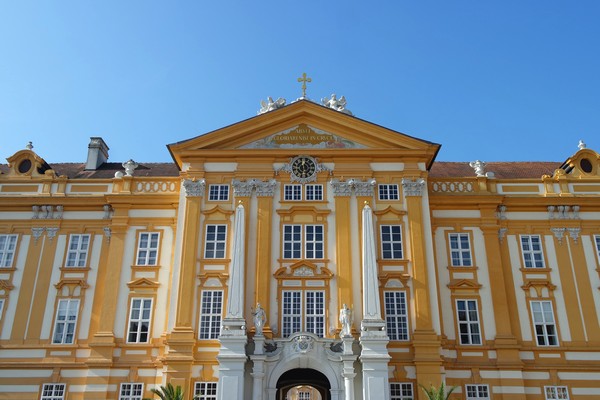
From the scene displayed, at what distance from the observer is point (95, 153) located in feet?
142

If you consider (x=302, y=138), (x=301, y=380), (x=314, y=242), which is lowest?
(x=301, y=380)

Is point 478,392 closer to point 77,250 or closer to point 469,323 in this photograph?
point 469,323

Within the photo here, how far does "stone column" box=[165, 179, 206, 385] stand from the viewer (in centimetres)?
3089

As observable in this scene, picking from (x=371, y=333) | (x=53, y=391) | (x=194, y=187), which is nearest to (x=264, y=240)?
(x=194, y=187)

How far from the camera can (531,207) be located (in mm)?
36312

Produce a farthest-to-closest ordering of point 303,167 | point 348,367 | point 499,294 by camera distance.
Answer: point 303,167 < point 499,294 < point 348,367

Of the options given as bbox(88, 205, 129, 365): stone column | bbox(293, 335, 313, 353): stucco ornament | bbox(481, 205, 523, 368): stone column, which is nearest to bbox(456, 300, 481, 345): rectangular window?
bbox(481, 205, 523, 368): stone column

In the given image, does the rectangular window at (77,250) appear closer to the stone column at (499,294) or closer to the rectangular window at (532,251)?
the stone column at (499,294)

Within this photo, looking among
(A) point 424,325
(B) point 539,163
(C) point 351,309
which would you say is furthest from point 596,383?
(B) point 539,163

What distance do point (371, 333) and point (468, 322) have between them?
22.8 ft

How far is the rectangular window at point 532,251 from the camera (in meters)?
35.3

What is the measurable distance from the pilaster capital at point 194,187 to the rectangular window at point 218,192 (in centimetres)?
46

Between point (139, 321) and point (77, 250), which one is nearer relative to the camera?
point (139, 321)

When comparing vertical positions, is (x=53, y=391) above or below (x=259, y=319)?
below
